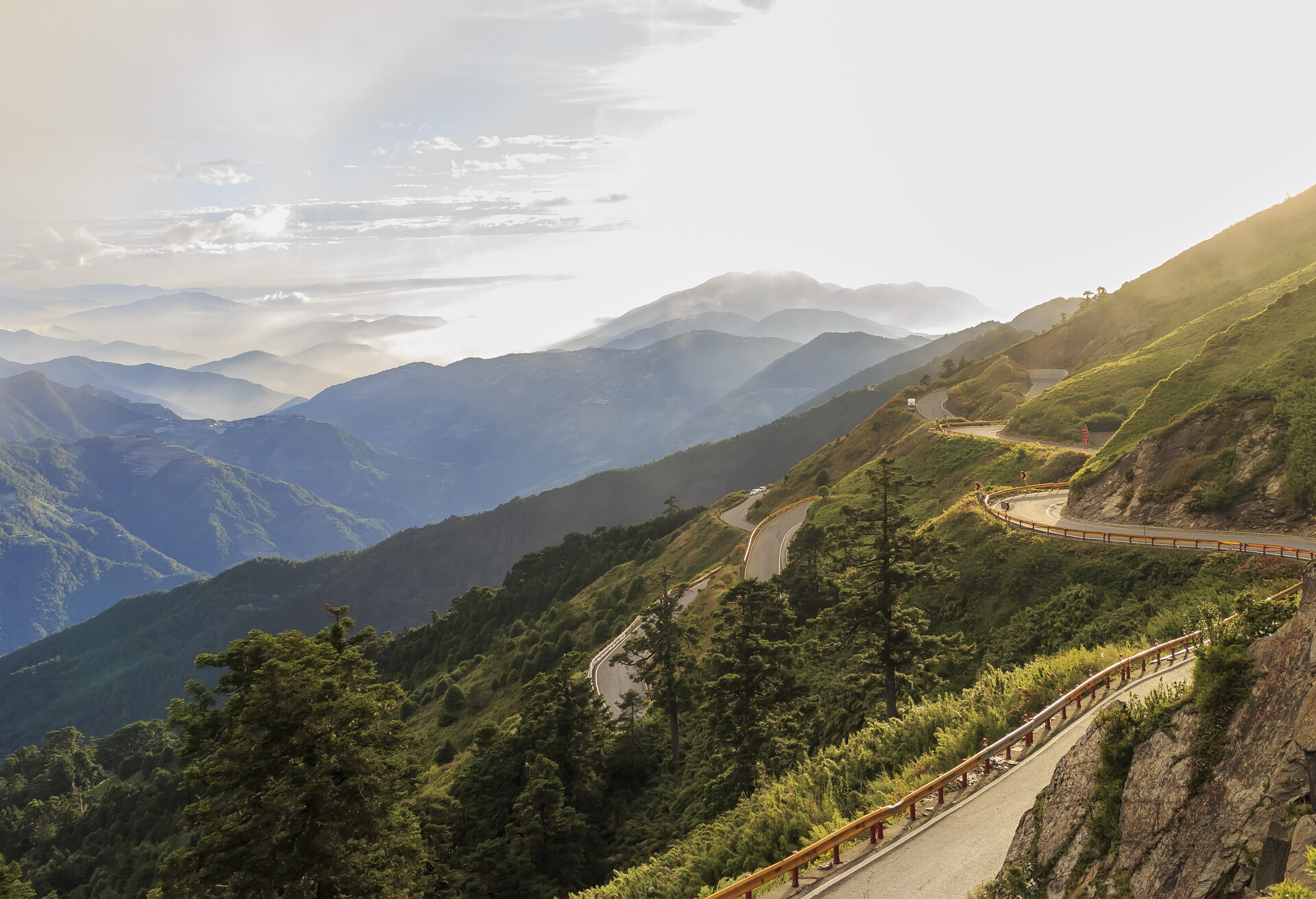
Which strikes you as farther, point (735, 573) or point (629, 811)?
point (735, 573)

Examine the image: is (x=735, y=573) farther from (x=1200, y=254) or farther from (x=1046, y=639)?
(x=1200, y=254)

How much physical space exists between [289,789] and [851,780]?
1435 centimetres

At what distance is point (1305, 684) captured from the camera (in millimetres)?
7520

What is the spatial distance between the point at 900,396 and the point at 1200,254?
48.5m

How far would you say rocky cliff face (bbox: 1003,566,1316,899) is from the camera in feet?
22.9

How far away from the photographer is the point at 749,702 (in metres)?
24.0

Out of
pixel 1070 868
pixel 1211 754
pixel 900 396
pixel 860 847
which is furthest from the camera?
pixel 900 396

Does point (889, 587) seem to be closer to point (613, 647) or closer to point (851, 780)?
point (851, 780)

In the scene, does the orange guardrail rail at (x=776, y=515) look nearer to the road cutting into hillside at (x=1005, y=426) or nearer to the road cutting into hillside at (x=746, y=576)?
the road cutting into hillside at (x=746, y=576)

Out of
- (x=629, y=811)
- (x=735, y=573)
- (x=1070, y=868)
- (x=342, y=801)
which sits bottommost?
(x=629, y=811)

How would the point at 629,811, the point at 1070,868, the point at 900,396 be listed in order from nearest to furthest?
the point at 1070,868, the point at 629,811, the point at 900,396

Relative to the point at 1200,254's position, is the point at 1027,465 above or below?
below

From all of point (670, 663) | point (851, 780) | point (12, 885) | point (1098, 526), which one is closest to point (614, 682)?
point (670, 663)

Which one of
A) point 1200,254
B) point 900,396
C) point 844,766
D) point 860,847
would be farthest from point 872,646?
point 1200,254
